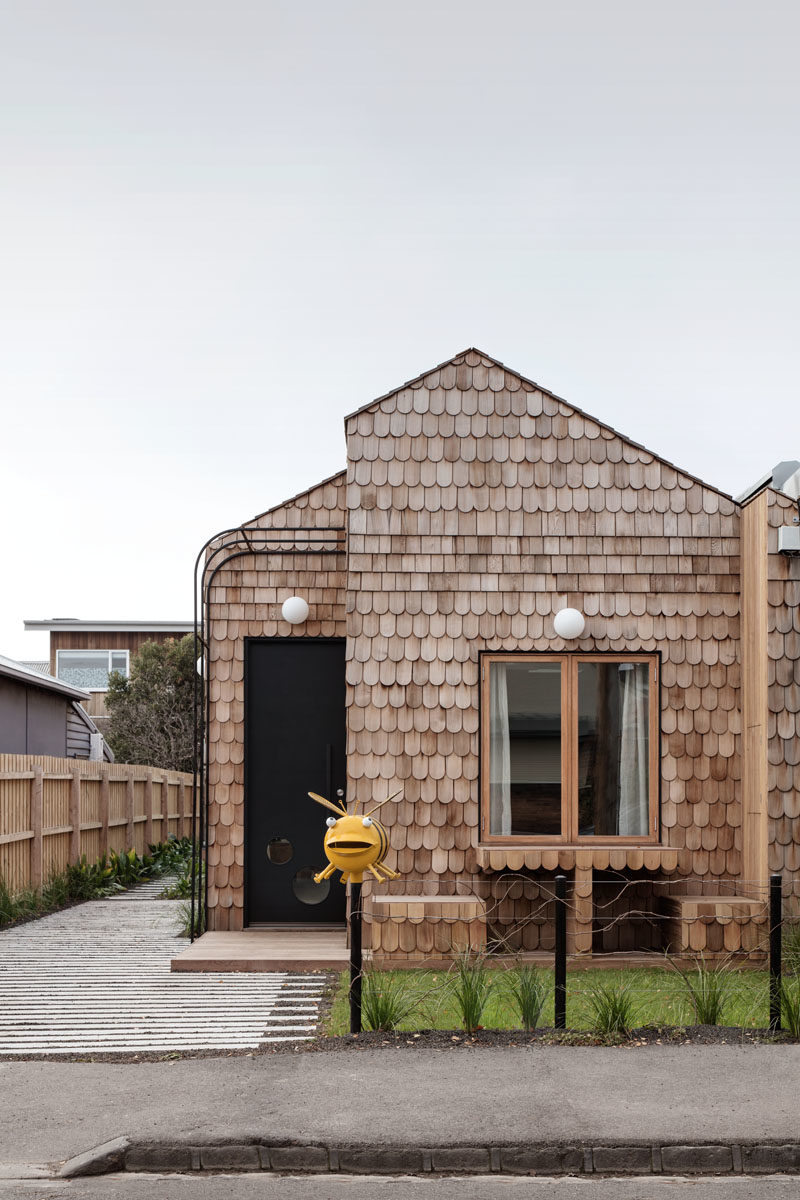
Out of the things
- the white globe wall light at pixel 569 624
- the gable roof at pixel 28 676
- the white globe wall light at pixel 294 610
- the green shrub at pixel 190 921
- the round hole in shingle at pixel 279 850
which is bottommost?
the green shrub at pixel 190 921

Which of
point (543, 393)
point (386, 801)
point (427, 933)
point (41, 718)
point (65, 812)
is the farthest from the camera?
point (41, 718)

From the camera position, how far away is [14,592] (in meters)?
42.3

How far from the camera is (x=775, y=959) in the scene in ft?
23.1

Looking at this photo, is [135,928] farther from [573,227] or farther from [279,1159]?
[573,227]

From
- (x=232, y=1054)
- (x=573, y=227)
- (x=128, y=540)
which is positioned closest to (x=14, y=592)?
(x=128, y=540)

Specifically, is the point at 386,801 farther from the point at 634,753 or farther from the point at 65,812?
the point at 65,812

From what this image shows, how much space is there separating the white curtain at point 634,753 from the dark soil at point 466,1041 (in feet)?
10.5

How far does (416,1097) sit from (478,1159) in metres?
0.69

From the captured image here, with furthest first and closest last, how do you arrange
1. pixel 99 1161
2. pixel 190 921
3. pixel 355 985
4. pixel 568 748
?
pixel 190 921
pixel 568 748
pixel 355 985
pixel 99 1161

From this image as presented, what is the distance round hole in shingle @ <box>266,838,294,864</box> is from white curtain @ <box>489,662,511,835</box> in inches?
83.6

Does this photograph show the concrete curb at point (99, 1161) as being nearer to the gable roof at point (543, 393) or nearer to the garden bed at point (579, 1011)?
the garden bed at point (579, 1011)

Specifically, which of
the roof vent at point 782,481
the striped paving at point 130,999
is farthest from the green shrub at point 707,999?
the roof vent at point 782,481

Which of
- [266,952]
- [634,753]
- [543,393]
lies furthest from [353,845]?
Answer: [543,393]

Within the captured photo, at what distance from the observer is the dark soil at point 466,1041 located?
265 inches
